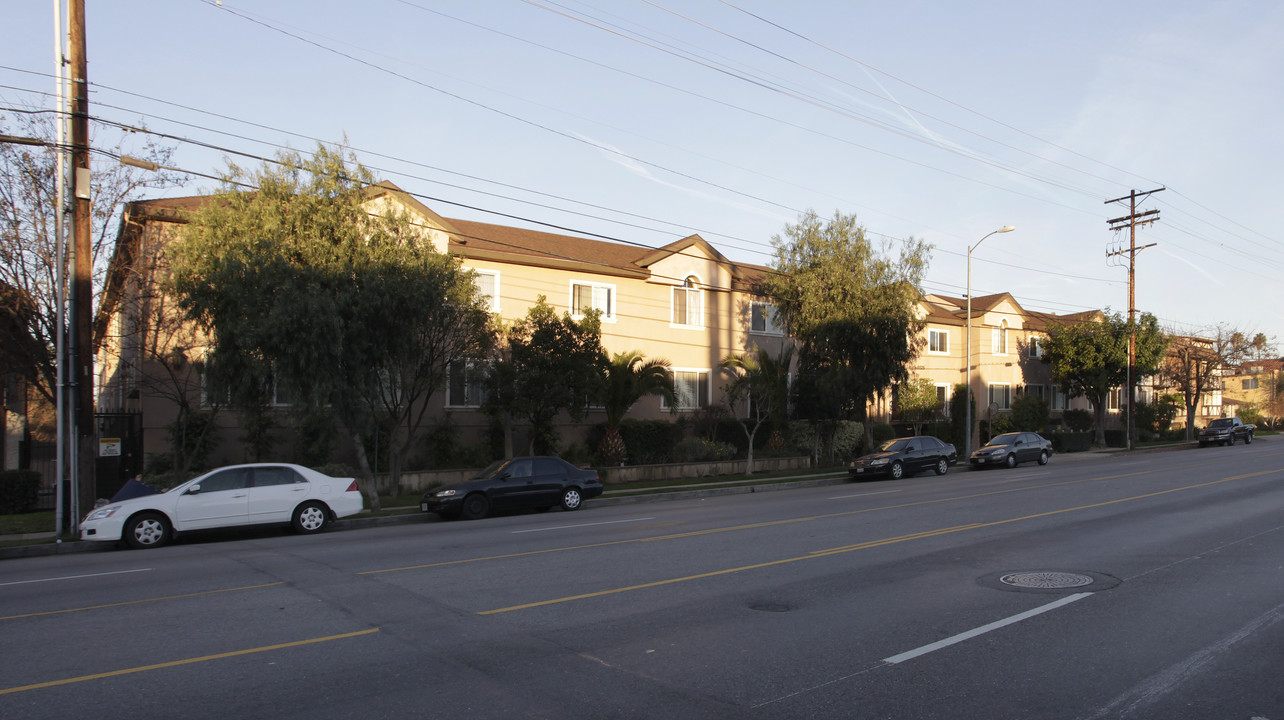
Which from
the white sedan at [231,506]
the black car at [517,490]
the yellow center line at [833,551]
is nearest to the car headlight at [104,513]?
the white sedan at [231,506]

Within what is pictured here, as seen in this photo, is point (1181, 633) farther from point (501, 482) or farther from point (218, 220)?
point (218, 220)

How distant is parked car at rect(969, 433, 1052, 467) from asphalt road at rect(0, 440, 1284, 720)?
18.4 m

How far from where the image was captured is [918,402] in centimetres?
3906

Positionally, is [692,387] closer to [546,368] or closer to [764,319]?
[764,319]

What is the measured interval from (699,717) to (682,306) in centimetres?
2663

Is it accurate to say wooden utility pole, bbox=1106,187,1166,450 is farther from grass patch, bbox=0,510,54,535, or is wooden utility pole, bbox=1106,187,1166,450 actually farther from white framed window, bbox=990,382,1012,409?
grass patch, bbox=0,510,54,535

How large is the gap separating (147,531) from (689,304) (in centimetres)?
2086

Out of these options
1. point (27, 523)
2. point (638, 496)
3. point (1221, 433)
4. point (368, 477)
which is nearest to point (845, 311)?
point (638, 496)

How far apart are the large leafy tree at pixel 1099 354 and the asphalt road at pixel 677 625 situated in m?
33.7

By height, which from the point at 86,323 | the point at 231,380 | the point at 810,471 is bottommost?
the point at 810,471

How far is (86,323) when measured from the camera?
1541 cm

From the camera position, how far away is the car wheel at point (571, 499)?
1923 centimetres

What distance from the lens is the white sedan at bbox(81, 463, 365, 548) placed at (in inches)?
553

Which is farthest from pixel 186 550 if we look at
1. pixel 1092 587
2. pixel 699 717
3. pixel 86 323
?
pixel 1092 587
